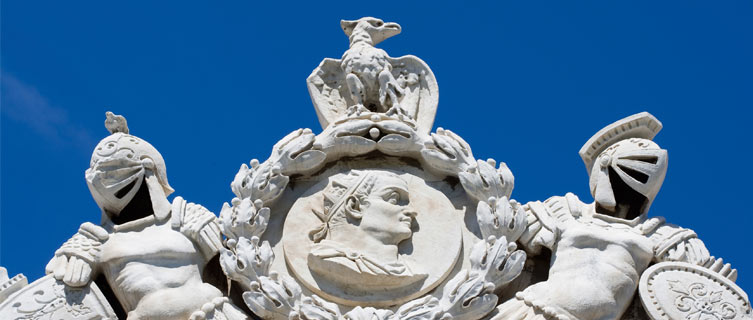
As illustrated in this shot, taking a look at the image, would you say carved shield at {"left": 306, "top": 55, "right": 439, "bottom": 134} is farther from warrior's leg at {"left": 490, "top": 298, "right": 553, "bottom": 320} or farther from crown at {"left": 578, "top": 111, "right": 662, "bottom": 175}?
warrior's leg at {"left": 490, "top": 298, "right": 553, "bottom": 320}

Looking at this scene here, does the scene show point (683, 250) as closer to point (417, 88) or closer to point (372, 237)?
point (372, 237)

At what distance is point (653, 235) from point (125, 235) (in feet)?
14.4

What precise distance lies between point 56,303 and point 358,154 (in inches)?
111

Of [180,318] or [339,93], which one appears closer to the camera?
[180,318]

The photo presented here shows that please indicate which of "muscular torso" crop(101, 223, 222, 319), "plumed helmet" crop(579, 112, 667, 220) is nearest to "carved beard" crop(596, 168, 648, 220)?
"plumed helmet" crop(579, 112, 667, 220)

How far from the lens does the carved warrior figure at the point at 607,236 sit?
14406 millimetres

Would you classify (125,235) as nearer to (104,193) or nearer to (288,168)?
(104,193)

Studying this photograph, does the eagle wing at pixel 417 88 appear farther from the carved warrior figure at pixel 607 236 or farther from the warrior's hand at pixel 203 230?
the warrior's hand at pixel 203 230

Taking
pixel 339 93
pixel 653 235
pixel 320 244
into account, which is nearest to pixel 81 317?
pixel 320 244

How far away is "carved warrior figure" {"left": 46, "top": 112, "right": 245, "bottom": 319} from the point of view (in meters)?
14.4

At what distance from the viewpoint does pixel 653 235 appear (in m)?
14.9

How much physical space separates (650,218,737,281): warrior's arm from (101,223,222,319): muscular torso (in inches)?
144

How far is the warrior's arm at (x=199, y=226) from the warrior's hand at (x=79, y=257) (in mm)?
619

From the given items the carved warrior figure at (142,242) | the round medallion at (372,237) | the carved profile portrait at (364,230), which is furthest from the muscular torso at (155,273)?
the carved profile portrait at (364,230)
